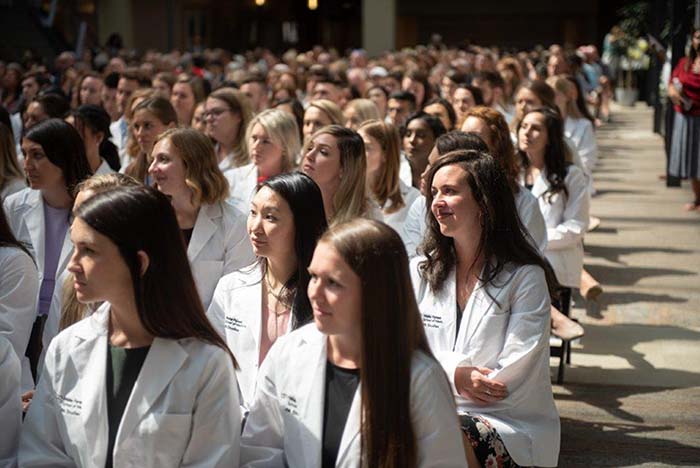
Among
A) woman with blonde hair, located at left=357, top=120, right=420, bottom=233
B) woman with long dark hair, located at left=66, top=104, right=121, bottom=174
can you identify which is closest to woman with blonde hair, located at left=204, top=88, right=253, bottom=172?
woman with long dark hair, located at left=66, top=104, right=121, bottom=174

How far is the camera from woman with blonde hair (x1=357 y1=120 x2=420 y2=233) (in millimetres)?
7426

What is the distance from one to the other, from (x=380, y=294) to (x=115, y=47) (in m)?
27.0

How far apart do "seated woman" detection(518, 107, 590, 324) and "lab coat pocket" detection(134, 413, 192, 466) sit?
4.56 metres

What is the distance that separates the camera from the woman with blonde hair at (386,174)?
743 cm

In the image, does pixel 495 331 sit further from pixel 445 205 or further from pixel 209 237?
pixel 209 237

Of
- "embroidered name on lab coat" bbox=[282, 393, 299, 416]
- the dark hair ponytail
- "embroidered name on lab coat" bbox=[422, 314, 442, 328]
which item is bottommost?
"embroidered name on lab coat" bbox=[422, 314, 442, 328]

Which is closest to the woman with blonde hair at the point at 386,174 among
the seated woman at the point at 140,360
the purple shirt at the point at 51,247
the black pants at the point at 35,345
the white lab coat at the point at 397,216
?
the white lab coat at the point at 397,216

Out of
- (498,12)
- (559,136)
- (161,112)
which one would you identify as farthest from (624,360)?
(498,12)

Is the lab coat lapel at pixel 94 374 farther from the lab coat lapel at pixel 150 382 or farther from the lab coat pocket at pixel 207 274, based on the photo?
the lab coat pocket at pixel 207 274

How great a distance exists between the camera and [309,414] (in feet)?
11.8

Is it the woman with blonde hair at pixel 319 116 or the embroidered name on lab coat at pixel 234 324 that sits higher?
the woman with blonde hair at pixel 319 116

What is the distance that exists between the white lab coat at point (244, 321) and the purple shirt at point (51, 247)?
1.72m

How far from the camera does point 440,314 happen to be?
4.80 metres

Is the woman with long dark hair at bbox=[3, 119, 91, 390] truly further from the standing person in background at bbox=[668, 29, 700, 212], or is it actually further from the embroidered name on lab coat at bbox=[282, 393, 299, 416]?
the standing person in background at bbox=[668, 29, 700, 212]
